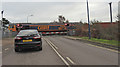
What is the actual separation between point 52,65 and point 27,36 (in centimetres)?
400

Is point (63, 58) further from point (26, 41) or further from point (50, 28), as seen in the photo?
point (50, 28)

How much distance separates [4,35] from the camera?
2881 centimetres

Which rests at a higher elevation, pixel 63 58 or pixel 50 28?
pixel 50 28

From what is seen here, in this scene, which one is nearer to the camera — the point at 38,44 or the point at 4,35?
the point at 38,44

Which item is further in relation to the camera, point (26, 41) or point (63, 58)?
point (26, 41)

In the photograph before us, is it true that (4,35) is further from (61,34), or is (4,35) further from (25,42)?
(25,42)

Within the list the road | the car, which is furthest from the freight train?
the road

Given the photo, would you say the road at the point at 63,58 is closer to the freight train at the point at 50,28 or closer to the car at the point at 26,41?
the car at the point at 26,41

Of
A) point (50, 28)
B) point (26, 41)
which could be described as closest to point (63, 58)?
point (26, 41)

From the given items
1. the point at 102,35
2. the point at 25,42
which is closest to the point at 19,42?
the point at 25,42

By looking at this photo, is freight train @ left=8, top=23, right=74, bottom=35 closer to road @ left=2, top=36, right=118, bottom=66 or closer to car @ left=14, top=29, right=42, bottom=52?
car @ left=14, top=29, right=42, bottom=52

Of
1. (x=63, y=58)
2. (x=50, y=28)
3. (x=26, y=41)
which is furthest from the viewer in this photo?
(x=50, y=28)

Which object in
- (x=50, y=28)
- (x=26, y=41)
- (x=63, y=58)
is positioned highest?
(x=50, y=28)

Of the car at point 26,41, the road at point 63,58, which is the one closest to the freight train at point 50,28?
the car at point 26,41
